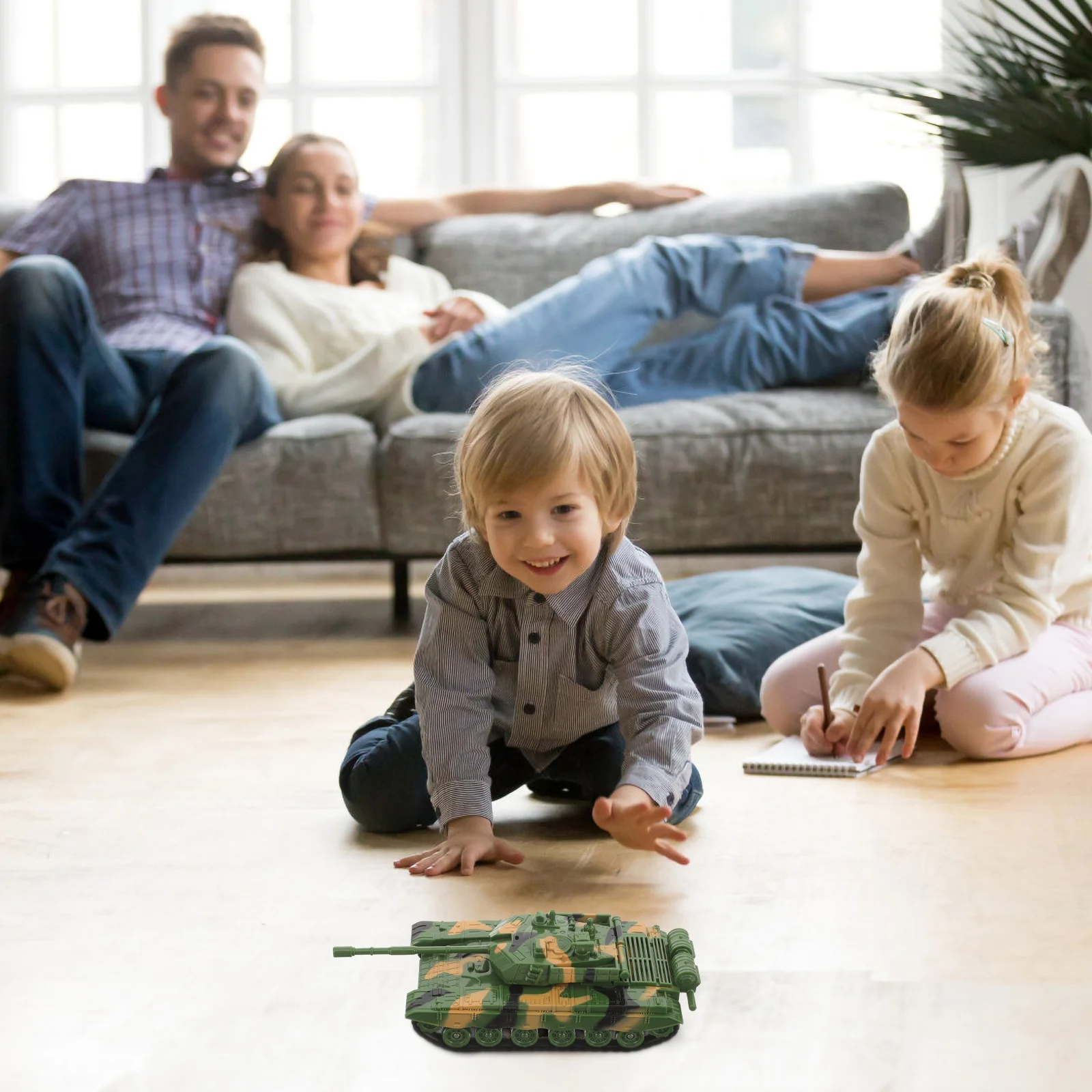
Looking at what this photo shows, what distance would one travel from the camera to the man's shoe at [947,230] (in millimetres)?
2635

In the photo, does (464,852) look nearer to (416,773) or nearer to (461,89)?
(416,773)

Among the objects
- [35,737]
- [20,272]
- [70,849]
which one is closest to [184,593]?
[20,272]

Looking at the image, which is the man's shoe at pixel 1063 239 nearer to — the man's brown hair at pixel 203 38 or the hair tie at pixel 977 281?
the hair tie at pixel 977 281

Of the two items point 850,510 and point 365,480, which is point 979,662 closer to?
point 850,510

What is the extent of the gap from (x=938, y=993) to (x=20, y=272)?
1787mm

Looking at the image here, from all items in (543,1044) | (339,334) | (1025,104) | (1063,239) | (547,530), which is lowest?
(543,1044)

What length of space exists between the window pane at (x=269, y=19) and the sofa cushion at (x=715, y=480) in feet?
5.00

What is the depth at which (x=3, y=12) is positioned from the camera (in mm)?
3518

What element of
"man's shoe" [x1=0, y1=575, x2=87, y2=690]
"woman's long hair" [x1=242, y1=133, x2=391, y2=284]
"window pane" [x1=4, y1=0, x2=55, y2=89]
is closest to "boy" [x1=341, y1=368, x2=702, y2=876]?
"man's shoe" [x1=0, y1=575, x2=87, y2=690]

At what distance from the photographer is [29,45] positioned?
354 centimetres

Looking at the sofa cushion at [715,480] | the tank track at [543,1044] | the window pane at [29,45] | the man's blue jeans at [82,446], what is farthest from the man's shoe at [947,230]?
the window pane at [29,45]

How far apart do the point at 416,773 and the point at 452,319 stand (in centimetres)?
139

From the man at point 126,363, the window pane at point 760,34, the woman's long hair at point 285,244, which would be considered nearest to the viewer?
the man at point 126,363

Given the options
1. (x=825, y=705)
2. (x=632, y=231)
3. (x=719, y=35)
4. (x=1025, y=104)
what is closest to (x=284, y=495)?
(x=632, y=231)
